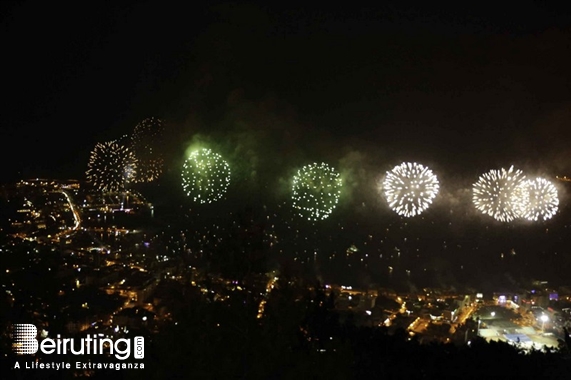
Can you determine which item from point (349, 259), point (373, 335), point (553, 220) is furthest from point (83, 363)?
point (553, 220)

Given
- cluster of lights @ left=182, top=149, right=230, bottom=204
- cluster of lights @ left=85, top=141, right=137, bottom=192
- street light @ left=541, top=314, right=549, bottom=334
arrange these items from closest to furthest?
1. street light @ left=541, top=314, right=549, bottom=334
2. cluster of lights @ left=85, top=141, right=137, bottom=192
3. cluster of lights @ left=182, top=149, right=230, bottom=204

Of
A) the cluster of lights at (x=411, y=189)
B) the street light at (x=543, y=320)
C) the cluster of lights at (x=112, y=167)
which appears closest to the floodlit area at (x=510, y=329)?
the street light at (x=543, y=320)

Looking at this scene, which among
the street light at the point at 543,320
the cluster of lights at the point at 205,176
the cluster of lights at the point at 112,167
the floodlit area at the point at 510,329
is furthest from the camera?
the cluster of lights at the point at 205,176

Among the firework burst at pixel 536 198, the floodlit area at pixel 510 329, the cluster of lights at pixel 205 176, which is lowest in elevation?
the floodlit area at pixel 510 329

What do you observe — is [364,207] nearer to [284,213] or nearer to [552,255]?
[284,213]

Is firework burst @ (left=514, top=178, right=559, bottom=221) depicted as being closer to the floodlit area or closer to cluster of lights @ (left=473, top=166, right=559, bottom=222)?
cluster of lights @ (left=473, top=166, right=559, bottom=222)

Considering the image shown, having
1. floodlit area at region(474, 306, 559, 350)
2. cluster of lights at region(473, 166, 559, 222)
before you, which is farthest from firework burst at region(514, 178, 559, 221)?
floodlit area at region(474, 306, 559, 350)

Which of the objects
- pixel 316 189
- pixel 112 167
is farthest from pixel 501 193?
pixel 112 167

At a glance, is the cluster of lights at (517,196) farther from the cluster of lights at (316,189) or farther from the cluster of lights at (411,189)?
the cluster of lights at (316,189)
